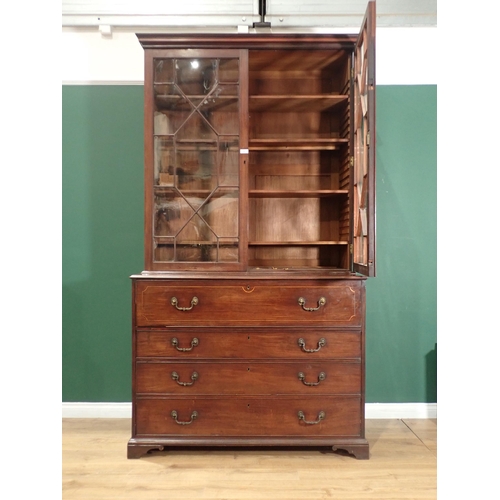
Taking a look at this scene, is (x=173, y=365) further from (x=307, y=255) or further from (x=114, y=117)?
(x=114, y=117)

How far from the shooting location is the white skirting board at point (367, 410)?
9.59ft

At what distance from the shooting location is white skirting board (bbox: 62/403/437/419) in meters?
2.92

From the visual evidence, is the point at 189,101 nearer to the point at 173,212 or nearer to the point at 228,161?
the point at 228,161

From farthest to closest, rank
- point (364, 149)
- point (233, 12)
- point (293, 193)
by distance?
point (233, 12)
point (293, 193)
point (364, 149)

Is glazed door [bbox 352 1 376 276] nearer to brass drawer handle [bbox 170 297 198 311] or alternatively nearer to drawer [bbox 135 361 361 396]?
drawer [bbox 135 361 361 396]

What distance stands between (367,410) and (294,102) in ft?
6.58

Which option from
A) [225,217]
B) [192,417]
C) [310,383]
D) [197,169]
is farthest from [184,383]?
[197,169]

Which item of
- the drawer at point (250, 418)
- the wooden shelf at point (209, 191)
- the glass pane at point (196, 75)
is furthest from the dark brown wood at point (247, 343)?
the glass pane at point (196, 75)

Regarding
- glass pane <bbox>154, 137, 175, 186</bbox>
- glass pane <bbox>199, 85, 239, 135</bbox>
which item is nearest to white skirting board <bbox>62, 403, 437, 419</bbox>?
glass pane <bbox>154, 137, 175, 186</bbox>

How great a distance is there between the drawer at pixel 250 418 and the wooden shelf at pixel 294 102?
165 cm

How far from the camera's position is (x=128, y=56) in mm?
2920

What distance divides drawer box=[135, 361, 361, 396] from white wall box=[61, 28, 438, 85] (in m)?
1.84
